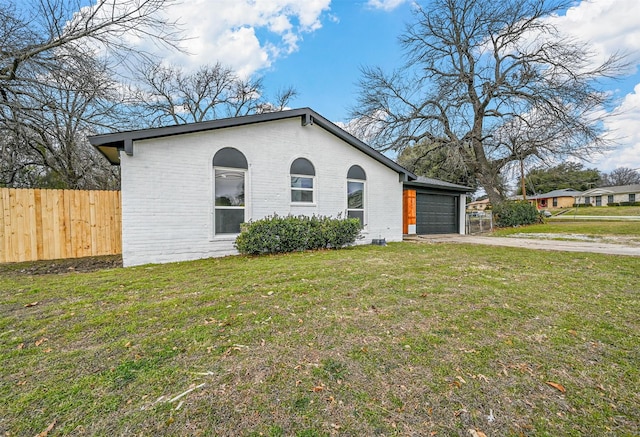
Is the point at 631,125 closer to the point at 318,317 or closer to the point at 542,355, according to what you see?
the point at 542,355

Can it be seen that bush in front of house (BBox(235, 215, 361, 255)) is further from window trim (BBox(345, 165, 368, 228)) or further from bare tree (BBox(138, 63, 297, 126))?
bare tree (BBox(138, 63, 297, 126))

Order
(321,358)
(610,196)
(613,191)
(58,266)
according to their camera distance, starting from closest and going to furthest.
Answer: (321,358)
(58,266)
(613,191)
(610,196)

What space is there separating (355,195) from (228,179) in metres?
4.70

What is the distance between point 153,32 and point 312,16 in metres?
6.76

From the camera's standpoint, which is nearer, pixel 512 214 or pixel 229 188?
pixel 229 188

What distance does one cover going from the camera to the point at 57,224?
275 inches

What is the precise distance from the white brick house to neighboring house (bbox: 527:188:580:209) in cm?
4976

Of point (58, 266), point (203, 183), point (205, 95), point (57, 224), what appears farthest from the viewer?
point (205, 95)

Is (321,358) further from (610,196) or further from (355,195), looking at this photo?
(610,196)

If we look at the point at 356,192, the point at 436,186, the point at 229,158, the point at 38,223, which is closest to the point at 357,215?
Answer: the point at 356,192

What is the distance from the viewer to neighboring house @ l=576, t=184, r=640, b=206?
137 feet

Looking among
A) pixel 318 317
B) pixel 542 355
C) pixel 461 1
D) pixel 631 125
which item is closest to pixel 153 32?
pixel 318 317

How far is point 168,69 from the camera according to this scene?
848 inches

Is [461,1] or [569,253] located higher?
[461,1]
